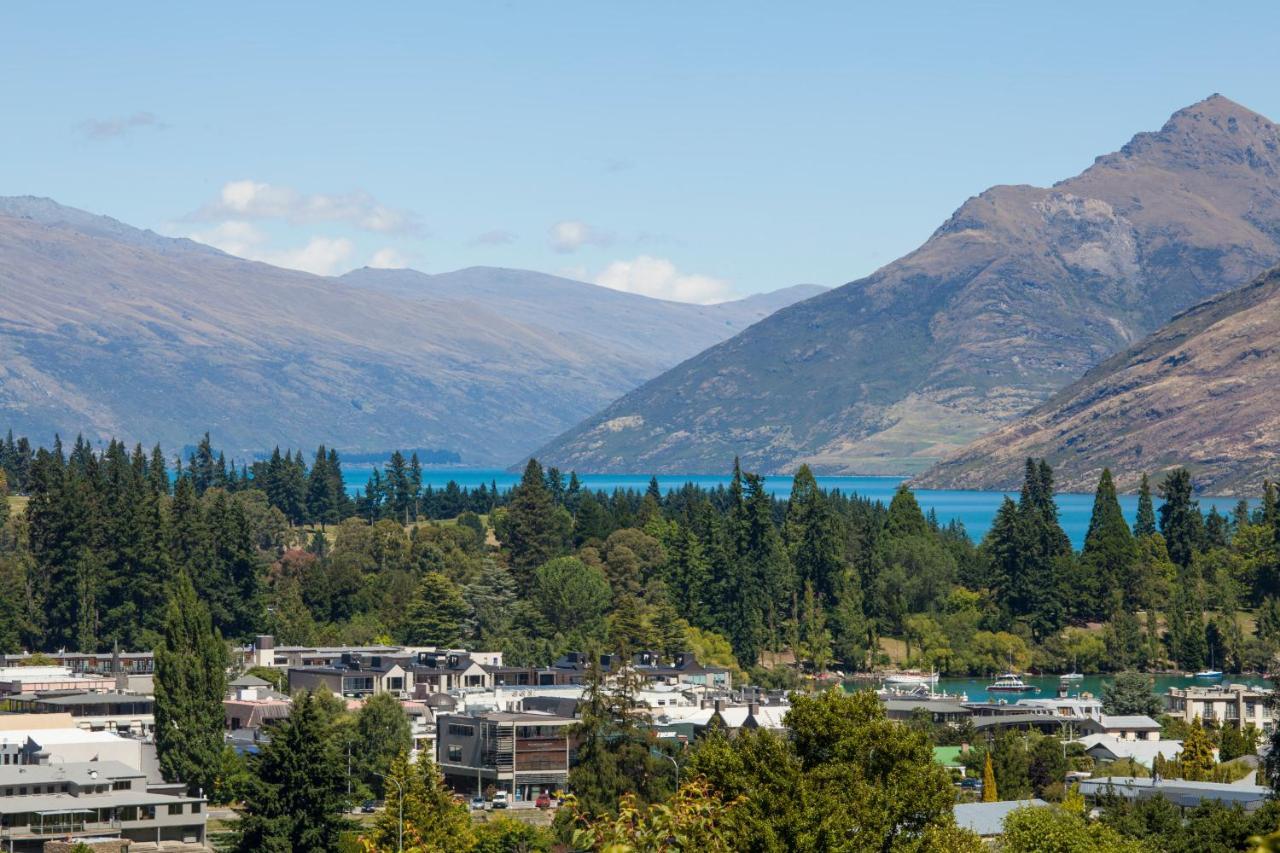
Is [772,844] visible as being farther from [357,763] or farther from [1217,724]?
[1217,724]

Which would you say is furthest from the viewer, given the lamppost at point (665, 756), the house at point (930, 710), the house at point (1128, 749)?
the house at point (930, 710)

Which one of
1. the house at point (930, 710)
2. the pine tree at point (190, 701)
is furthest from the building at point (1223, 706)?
the pine tree at point (190, 701)

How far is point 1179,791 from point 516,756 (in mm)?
42042

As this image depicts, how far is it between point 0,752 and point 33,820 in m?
21.2

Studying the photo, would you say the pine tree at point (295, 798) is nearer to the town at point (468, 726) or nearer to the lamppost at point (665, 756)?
the town at point (468, 726)

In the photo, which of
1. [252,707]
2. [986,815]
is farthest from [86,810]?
[252,707]

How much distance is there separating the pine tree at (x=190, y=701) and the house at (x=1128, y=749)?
53.9 metres

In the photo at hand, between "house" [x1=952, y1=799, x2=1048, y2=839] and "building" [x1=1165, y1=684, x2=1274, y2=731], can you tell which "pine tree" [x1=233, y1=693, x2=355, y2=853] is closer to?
"house" [x1=952, y1=799, x2=1048, y2=839]

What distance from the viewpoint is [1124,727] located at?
521 ft

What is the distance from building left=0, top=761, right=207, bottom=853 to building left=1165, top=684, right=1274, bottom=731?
77.7 metres

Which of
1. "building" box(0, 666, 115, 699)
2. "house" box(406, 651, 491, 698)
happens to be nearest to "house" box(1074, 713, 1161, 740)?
"house" box(406, 651, 491, 698)

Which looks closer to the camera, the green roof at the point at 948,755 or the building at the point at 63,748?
the building at the point at 63,748

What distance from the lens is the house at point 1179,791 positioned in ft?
365

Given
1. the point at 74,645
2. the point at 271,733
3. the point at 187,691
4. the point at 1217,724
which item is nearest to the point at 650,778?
the point at 271,733
